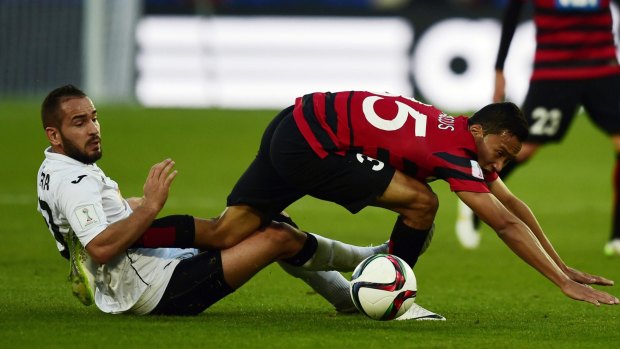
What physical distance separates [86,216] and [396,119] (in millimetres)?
1481

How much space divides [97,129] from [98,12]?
12.2m

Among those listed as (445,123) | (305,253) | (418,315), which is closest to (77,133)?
(305,253)

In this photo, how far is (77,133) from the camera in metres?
5.62

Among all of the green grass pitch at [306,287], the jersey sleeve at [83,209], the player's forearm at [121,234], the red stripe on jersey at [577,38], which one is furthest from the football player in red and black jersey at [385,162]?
the red stripe on jersey at [577,38]

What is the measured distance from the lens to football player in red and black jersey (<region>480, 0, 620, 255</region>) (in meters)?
8.59

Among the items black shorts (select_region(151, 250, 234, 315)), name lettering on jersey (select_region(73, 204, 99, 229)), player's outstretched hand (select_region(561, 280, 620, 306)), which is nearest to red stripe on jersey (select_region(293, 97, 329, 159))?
black shorts (select_region(151, 250, 234, 315))

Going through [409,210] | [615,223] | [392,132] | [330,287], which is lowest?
[615,223]

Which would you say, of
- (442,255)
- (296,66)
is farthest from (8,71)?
(442,255)

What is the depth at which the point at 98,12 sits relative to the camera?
1755 cm

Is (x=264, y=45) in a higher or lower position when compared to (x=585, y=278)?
lower

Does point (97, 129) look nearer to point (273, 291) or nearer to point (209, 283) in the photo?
point (209, 283)

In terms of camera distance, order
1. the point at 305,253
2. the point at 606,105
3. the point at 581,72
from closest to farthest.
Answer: the point at 305,253 < the point at 606,105 < the point at 581,72

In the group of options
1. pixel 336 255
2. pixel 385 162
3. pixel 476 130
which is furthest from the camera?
pixel 336 255

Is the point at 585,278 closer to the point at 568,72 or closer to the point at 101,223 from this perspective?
the point at 101,223
